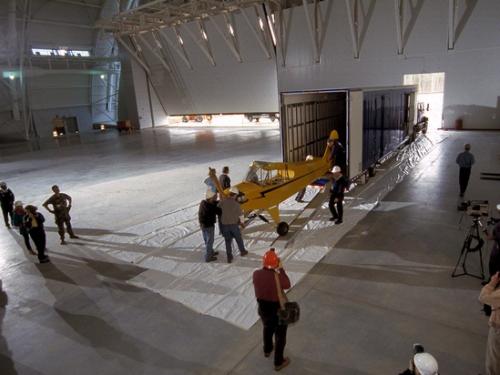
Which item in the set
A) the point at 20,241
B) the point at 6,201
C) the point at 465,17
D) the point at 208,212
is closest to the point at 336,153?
the point at 208,212

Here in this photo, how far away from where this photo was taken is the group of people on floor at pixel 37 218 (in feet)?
24.7

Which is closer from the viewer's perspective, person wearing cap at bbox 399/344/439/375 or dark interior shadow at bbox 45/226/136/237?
person wearing cap at bbox 399/344/439/375

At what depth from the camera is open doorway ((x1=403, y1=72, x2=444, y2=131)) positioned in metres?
21.6

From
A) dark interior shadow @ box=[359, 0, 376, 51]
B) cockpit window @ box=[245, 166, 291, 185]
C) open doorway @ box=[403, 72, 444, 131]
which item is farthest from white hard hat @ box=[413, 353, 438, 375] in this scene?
dark interior shadow @ box=[359, 0, 376, 51]

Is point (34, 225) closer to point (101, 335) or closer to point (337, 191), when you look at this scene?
point (101, 335)

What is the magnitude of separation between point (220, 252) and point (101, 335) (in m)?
2.99

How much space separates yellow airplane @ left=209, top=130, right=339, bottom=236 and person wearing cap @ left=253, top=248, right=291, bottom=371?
3.25 metres

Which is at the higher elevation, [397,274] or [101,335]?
[397,274]

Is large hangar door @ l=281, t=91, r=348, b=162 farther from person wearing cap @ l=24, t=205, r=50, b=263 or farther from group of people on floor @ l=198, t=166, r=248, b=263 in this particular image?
person wearing cap @ l=24, t=205, r=50, b=263

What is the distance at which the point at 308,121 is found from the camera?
11.6 meters

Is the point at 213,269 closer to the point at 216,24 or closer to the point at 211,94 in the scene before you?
the point at 216,24

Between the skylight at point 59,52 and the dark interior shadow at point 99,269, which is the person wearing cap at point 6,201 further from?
the skylight at point 59,52

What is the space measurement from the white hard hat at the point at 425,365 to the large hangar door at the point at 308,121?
8248 mm

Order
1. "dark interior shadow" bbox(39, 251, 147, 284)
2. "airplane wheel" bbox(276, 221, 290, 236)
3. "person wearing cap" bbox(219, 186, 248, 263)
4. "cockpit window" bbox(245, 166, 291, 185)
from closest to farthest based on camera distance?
1. "person wearing cap" bbox(219, 186, 248, 263)
2. "dark interior shadow" bbox(39, 251, 147, 284)
3. "airplane wheel" bbox(276, 221, 290, 236)
4. "cockpit window" bbox(245, 166, 291, 185)
